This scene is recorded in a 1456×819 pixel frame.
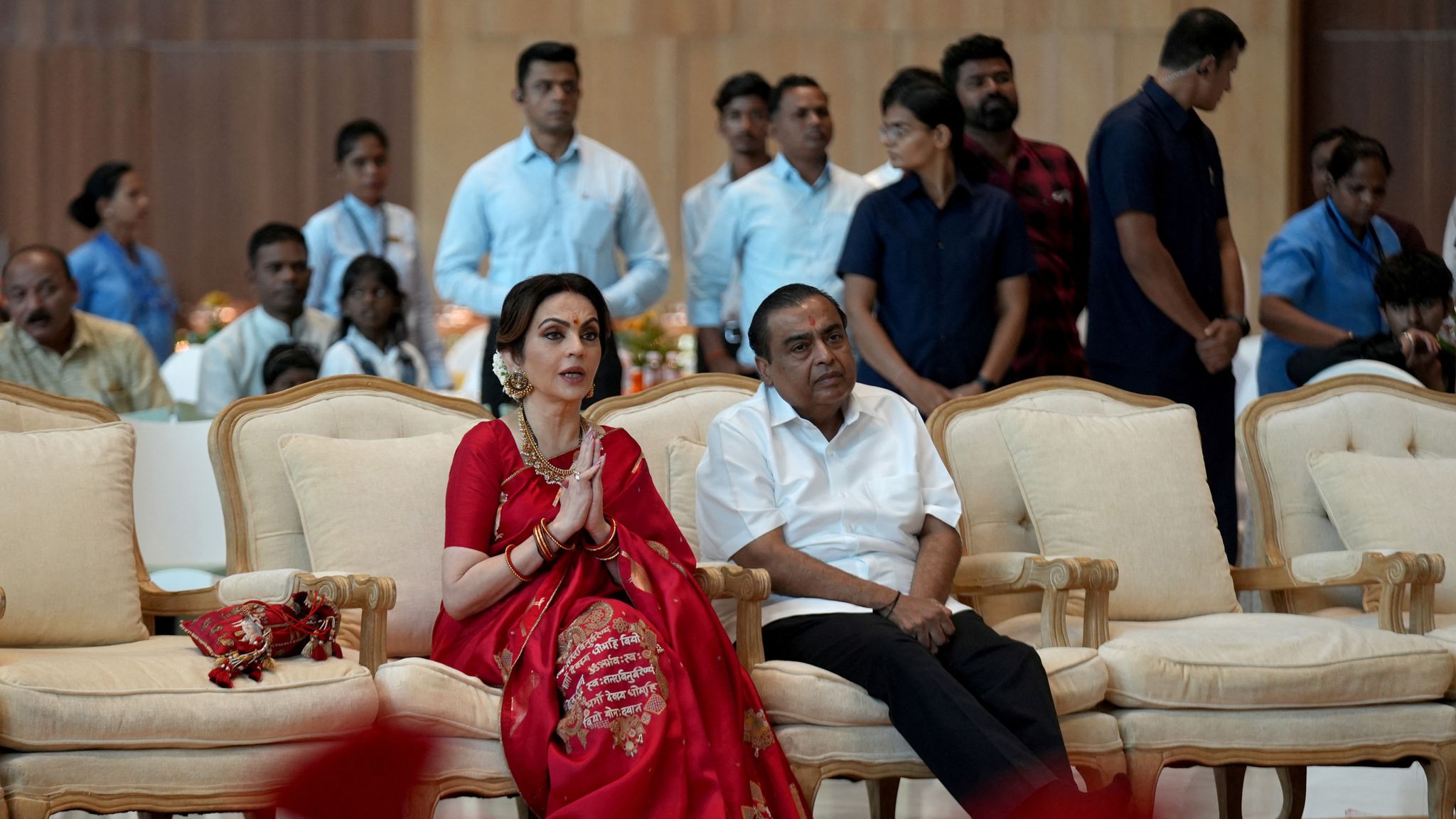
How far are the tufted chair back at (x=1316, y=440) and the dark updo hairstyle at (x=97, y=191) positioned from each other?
4915 millimetres

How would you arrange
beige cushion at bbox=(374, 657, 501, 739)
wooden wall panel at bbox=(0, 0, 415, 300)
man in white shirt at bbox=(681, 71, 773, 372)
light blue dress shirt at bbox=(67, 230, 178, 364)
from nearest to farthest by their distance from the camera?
beige cushion at bbox=(374, 657, 501, 739)
man in white shirt at bbox=(681, 71, 773, 372)
light blue dress shirt at bbox=(67, 230, 178, 364)
wooden wall panel at bbox=(0, 0, 415, 300)

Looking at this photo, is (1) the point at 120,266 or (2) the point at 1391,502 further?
(1) the point at 120,266

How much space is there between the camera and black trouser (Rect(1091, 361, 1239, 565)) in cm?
440

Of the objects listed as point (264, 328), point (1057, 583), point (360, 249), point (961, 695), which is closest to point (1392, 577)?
point (1057, 583)

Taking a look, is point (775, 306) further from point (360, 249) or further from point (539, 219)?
point (360, 249)

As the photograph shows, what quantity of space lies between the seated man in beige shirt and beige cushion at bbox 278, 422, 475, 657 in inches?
81.9

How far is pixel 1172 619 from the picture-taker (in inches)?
144

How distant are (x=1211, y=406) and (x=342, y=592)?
8.55ft

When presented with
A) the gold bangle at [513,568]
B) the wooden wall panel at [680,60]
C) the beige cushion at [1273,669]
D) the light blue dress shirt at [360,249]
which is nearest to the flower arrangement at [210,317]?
the wooden wall panel at [680,60]

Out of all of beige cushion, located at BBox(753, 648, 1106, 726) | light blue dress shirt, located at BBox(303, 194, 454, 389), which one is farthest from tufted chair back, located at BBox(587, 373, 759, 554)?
light blue dress shirt, located at BBox(303, 194, 454, 389)

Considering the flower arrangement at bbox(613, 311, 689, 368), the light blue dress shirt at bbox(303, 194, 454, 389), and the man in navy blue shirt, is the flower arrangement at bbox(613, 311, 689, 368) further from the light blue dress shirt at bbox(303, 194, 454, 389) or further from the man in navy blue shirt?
the man in navy blue shirt

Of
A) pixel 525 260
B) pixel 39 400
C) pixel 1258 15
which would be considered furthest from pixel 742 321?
pixel 1258 15

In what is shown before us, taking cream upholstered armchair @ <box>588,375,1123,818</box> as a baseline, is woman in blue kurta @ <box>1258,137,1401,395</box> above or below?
above

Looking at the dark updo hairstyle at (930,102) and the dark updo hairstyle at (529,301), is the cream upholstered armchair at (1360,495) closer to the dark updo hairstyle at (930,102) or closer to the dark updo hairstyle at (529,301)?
the dark updo hairstyle at (930,102)
